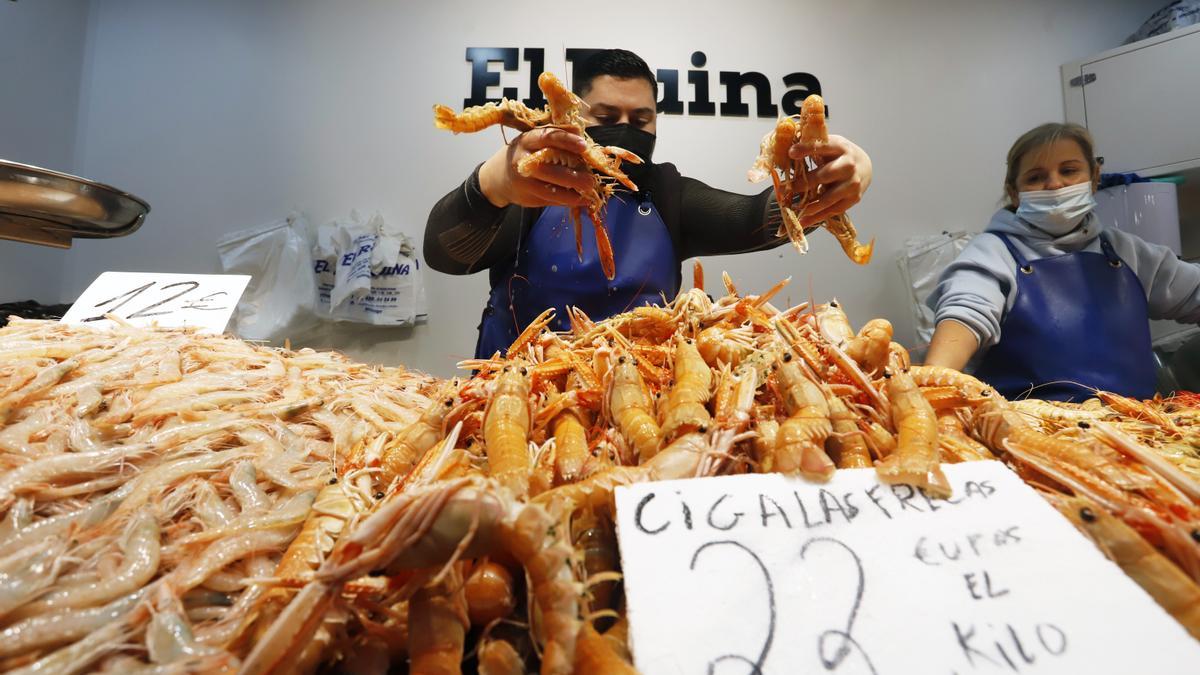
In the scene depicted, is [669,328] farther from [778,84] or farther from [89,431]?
[778,84]

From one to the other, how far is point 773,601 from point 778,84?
3971mm

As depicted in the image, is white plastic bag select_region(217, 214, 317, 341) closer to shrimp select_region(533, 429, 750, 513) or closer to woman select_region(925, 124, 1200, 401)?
shrimp select_region(533, 429, 750, 513)

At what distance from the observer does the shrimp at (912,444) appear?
2.03 ft

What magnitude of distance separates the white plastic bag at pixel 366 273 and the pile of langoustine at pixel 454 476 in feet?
6.48

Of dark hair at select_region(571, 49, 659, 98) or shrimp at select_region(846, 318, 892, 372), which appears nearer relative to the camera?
shrimp at select_region(846, 318, 892, 372)

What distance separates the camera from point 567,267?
2.03 metres

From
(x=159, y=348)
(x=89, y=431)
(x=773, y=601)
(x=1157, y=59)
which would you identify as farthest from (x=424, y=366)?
(x=1157, y=59)

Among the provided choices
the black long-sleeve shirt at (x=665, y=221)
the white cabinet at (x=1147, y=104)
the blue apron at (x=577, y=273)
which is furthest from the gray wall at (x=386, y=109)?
the blue apron at (x=577, y=273)

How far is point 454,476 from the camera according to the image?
79 centimetres

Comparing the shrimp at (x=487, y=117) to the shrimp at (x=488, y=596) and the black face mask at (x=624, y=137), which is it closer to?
the black face mask at (x=624, y=137)

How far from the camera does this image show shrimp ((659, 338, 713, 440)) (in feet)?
2.67

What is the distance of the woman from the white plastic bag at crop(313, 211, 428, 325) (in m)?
2.91

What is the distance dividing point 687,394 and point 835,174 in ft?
2.59

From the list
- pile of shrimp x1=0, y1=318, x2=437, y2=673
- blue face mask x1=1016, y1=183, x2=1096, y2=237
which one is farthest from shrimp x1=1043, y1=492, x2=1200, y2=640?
blue face mask x1=1016, y1=183, x2=1096, y2=237
